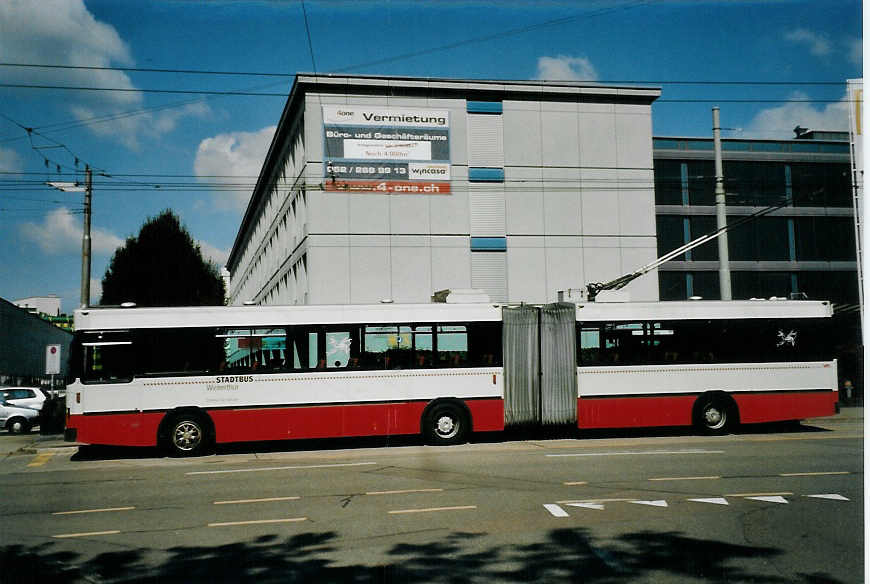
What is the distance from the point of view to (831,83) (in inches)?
448

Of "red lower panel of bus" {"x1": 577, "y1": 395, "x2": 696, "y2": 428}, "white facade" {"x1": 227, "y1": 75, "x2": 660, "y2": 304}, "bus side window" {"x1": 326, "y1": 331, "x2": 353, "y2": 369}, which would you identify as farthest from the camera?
"white facade" {"x1": 227, "y1": 75, "x2": 660, "y2": 304}

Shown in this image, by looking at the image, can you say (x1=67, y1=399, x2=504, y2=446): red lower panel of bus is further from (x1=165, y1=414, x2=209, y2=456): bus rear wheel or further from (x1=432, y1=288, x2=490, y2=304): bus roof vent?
(x1=432, y1=288, x2=490, y2=304): bus roof vent

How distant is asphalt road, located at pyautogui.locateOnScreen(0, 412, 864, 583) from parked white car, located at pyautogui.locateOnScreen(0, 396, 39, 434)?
11.0 meters

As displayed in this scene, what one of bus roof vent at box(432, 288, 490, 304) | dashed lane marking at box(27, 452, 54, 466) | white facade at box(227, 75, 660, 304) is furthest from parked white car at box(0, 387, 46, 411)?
bus roof vent at box(432, 288, 490, 304)

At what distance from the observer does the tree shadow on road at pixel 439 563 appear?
6.20m

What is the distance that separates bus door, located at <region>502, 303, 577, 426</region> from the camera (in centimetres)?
1688

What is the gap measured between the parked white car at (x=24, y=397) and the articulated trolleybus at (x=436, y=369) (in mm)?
11131

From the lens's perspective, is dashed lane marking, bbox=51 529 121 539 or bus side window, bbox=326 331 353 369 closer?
dashed lane marking, bbox=51 529 121 539

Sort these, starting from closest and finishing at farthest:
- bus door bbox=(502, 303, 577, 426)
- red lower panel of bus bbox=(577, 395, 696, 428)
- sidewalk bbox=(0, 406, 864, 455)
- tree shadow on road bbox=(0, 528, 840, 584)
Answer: tree shadow on road bbox=(0, 528, 840, 584)
bus door bbox=(502, 303, 577, 426)
red lower panel of bus bbox=(577, 395, 696, 428)
sidewalk bbox=(0, 406, 864, 455)

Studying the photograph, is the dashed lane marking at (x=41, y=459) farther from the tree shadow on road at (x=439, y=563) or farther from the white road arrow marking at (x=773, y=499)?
the white road arrow marking at (x=773, y=499)

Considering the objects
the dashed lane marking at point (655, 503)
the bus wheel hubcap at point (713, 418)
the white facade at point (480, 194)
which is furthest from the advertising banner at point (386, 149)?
the dashed lane marking at point (655, 503)

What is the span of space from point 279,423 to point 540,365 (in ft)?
18.9

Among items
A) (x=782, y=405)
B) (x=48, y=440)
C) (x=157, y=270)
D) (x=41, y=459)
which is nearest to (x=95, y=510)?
(x=41, y=459)

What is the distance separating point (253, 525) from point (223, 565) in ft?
5.33
